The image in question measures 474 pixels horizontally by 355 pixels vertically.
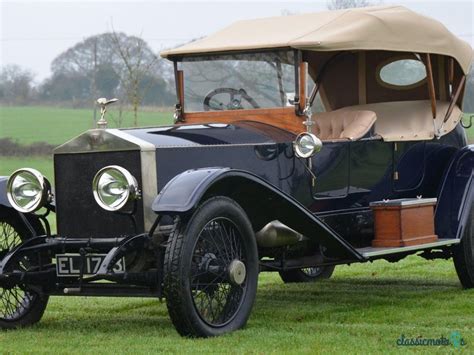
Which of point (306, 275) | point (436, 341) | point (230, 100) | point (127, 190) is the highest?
point (230, 100)

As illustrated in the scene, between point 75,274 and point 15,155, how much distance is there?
2091cm

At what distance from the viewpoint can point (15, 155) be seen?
2627cm

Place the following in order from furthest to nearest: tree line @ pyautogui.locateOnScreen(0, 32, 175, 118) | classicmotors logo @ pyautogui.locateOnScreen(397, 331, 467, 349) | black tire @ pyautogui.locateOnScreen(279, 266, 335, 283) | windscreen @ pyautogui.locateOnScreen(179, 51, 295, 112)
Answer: tree line @ pyautogui.locateOnScreen(0, 32, 175, 118) → black tire @ pyautogui.locateOnScreen(279, 266, 335, 283) → windscreen @ pyautogui.locateOnScreen(179, 51, 295, 112) → classicmotors logo @ pyautogui.locateOnScreen(397, 331, 467, 349)

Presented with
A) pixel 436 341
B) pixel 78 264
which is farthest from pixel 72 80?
pixel 436 341

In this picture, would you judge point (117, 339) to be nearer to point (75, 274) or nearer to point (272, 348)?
point (75, 274)

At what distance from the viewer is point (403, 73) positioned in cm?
878

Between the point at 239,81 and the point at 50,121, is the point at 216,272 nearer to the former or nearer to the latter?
the point at 239,81

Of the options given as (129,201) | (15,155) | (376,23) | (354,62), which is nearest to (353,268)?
(354,62)

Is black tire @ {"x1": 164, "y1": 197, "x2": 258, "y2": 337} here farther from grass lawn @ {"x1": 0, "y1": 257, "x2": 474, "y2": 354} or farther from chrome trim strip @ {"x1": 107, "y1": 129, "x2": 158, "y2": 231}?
chrome trim strip @ {"x1": 107, "y1": 129, "x2": 158, "y2": 231}

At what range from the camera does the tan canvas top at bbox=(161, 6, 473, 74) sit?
24.1 ft

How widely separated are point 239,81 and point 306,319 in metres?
2.03

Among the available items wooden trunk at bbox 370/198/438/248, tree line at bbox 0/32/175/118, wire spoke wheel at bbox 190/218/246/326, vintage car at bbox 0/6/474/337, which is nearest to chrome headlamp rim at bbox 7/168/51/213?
vintage car at bbox 0/6/474/337

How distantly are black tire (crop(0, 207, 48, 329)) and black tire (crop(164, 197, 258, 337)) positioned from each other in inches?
53.5

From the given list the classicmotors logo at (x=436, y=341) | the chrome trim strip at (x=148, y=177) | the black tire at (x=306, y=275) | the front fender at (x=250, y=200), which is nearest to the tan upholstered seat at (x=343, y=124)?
the front fender at (x=250, y=200)
